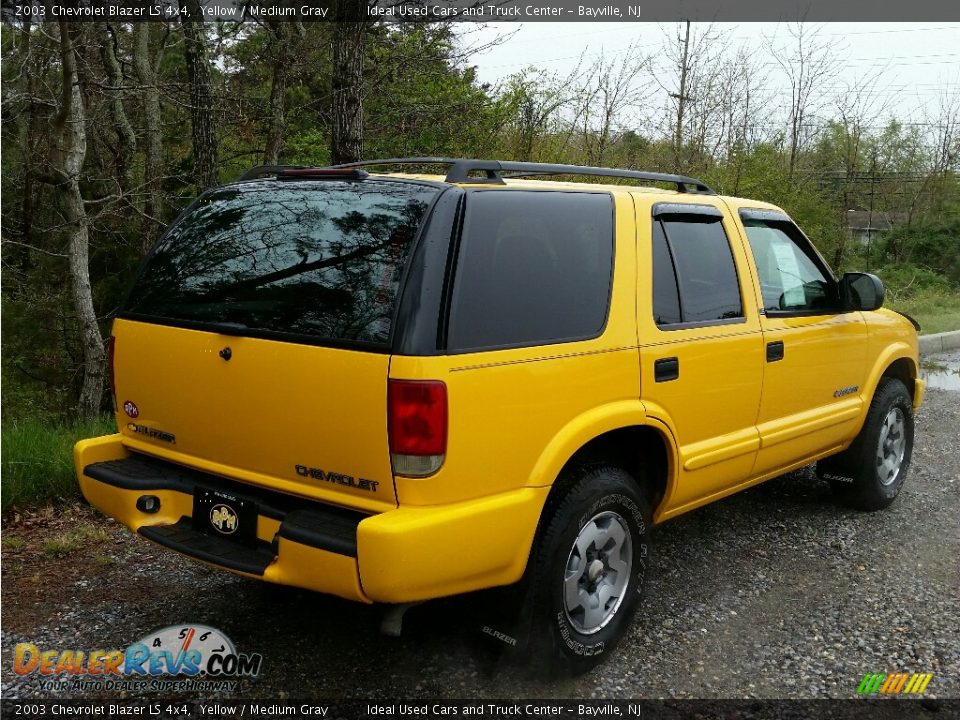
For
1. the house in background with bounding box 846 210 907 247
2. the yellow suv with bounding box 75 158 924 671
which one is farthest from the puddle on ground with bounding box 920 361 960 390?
the house in background with bounding box 846 210 907 247

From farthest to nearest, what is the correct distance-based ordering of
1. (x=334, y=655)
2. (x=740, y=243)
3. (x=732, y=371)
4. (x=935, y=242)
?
(x=935, y=242) → (x=740, y=243) → (x=732, y=371) → (x=334, y=655)

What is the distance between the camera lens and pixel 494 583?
2.85 m

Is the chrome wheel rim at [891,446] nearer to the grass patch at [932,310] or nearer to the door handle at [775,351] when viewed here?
the door handle at [775,351]

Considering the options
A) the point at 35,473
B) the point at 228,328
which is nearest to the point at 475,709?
the point at 228,328

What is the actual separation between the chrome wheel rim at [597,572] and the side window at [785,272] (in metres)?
1.53

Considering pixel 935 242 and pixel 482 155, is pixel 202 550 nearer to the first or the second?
pixel 482 155

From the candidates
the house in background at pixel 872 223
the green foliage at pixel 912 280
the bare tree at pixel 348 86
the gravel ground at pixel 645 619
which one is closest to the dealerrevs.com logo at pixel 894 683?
the gravel ground at pixel 645 619

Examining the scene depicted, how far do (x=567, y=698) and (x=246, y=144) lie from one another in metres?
12.7

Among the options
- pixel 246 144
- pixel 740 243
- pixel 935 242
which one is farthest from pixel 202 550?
pixel 935 242

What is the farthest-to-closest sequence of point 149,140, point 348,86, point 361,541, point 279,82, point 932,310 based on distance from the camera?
point 932,310 < point 149,140 < point 279,82 < point 348,86 < point 361,541

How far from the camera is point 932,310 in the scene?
51.1 ft

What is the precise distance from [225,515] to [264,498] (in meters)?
0.17

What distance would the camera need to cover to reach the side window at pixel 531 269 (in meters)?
2.82

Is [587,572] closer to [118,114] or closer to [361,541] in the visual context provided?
[361,541]
